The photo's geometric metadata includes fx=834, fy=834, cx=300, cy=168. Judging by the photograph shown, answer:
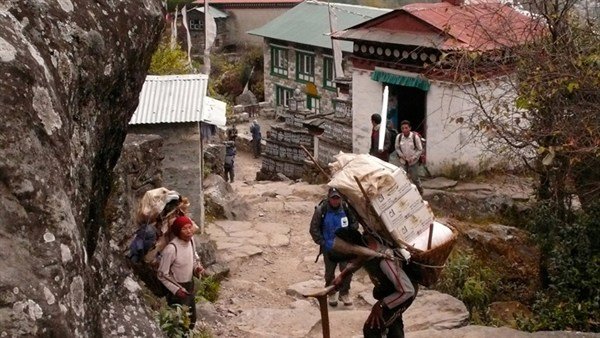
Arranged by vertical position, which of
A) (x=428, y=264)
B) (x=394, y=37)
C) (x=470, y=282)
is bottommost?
(x=470, y=282)

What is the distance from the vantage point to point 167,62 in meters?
21.1

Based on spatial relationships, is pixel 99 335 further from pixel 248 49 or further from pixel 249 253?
pixel 248 49

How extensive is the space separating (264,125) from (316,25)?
5.65 metres

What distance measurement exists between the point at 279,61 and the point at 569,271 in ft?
109

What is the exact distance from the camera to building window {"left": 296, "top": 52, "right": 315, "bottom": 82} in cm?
4053

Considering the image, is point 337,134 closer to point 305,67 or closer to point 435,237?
point 435,237

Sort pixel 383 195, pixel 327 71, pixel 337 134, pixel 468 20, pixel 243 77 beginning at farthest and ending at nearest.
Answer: pixel 243 77 → pixel 327 71 → pixel 337 134 → pixel 468 20 → pixel 383 195

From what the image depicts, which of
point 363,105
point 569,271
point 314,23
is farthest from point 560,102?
point 314,23

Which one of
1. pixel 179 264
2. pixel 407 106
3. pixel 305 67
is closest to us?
pixel 179 264

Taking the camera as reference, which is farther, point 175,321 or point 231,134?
point 231,134

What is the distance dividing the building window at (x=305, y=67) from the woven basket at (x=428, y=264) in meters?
33.4

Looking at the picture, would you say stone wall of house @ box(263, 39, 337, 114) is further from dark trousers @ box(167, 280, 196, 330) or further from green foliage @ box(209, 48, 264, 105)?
dark trousers @ box(167, 280, 196, 330)

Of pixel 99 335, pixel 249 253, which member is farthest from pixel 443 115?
pixel 99 335

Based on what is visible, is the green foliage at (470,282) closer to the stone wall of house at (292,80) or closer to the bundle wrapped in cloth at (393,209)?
the bundle wrapped in cloth at (393,209)
